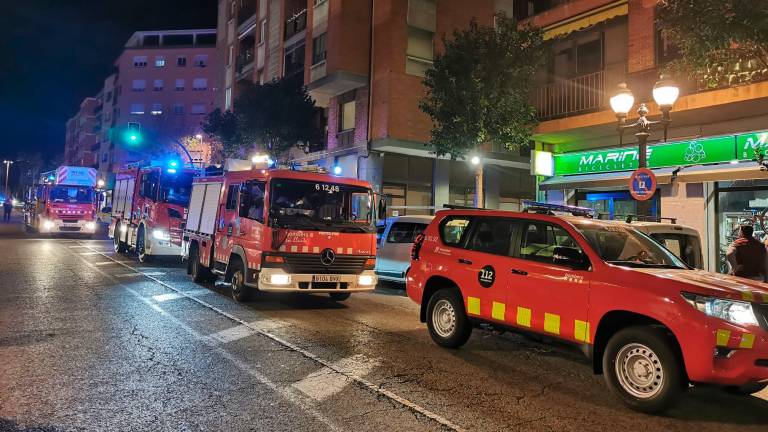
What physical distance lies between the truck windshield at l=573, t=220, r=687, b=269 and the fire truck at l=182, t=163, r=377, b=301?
4627 mm

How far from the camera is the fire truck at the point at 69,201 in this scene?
25125 millimetres

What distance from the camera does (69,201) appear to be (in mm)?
25219

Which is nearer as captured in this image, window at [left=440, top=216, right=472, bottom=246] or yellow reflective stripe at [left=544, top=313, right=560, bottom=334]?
yellow reflective stripe at [left=544, top=313, right=560, bottom=334]

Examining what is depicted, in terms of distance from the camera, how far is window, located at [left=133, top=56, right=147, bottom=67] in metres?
77.3

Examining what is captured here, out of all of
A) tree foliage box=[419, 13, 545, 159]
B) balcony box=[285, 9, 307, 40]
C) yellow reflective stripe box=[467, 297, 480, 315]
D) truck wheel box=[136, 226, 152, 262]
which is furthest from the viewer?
balcony box=[285, 9, 307, 40]

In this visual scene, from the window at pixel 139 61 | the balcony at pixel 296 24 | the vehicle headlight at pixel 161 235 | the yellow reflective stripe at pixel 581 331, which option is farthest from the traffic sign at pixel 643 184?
the window at pixel 139 61

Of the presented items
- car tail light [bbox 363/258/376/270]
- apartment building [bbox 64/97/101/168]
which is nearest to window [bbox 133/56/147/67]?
apartment building [bbox 64/97/101/168]

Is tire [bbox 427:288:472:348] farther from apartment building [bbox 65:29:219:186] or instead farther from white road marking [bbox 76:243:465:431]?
apartment building [bbox 65:29:219:186]

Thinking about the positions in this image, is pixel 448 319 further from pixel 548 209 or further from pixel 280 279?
pixel 280 279

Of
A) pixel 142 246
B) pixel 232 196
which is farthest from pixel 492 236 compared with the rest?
pixel 142 246

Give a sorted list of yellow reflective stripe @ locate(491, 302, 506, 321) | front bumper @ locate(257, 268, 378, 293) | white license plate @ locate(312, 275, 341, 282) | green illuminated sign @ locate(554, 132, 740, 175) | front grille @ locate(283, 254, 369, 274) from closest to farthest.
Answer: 1. yellow reflective stripe @ locate(491, 302, 506, 321)
2. front bumper @ locate(257, 268, 378, 293)
3. front grille @ locate(283, 254, 369, 274)
4. white license plate @ locate(312, 275, 341, 282)
5. green illuminated sign @ locate(554, 132, 740, 175)

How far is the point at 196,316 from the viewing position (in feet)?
27.4

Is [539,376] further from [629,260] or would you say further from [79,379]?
[79,379]

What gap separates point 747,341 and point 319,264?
251 inches
